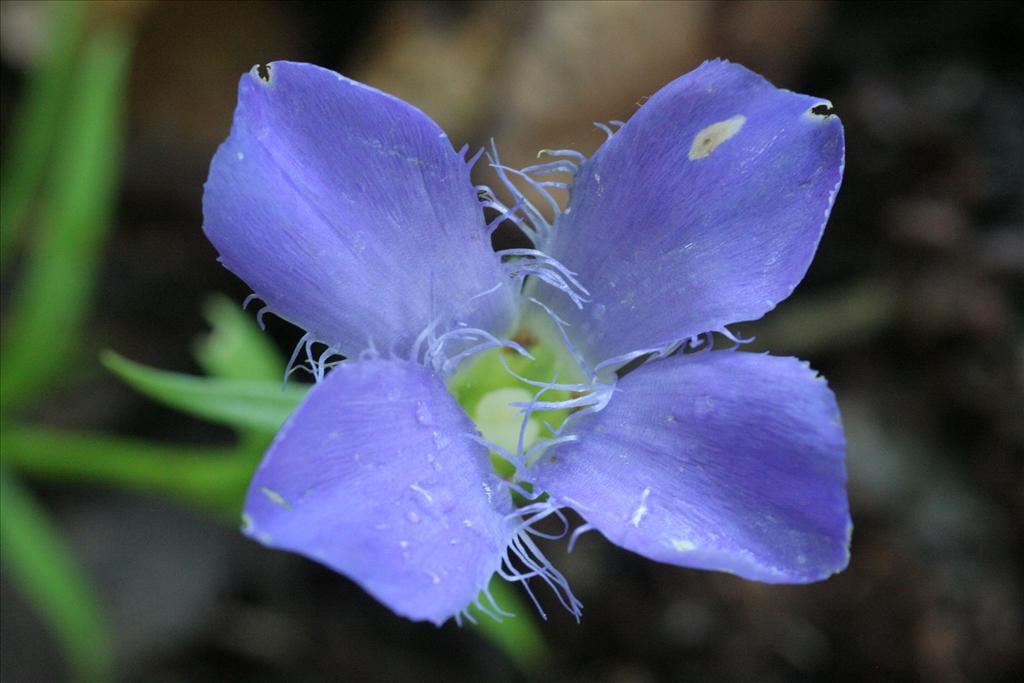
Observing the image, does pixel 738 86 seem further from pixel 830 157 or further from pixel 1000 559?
pixel 1000 559

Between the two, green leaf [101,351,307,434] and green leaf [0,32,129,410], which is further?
green leaf [0,32,129,410]

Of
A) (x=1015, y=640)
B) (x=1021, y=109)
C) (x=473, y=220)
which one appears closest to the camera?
(x=473, y=220)

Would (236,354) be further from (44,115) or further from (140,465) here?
(44,115)

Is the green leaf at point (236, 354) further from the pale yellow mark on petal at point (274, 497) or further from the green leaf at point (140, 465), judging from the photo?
the pale yellow mark on petal at point (274, 497)

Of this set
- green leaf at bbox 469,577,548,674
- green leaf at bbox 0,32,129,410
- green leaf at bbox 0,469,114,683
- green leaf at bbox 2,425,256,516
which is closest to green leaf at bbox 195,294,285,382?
green leaf at bbox 2,425,256,516

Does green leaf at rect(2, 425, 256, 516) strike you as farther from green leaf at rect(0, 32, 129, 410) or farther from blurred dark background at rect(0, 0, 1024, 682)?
blurred dark background at rect(0, 0, 1024, 682)

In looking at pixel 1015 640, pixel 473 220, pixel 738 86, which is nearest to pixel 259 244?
pixel 473 220

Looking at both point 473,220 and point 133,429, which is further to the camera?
point 133,429
